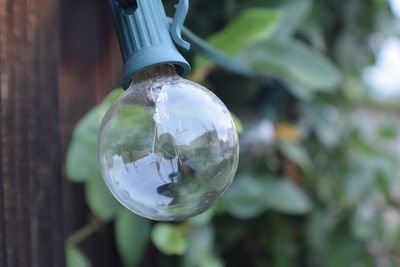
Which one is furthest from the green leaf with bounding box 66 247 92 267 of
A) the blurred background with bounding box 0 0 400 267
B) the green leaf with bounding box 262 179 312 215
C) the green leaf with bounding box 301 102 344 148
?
the green leaf with bounding box 301 102 344 148

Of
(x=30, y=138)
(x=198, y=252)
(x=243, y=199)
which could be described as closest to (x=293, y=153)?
(x=243, y=199)

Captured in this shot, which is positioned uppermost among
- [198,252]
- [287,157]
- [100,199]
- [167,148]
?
[167,148]

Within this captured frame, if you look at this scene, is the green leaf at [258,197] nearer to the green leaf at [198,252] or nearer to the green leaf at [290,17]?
the green leaf at [198,252]

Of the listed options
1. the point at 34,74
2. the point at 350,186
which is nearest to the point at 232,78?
the point at 350,186

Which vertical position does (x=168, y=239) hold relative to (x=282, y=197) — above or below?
above

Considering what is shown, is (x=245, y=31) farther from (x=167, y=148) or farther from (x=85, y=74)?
(x=167, y=148)

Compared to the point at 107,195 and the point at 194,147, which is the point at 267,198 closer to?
the point at 107,195

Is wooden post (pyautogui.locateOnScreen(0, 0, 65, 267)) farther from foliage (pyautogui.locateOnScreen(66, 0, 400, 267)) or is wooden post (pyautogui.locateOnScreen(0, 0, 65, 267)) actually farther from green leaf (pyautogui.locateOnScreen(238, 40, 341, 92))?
green leaf (pyautogui.locateOnScreen(238, 40, 341, 92))

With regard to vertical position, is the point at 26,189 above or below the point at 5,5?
below
